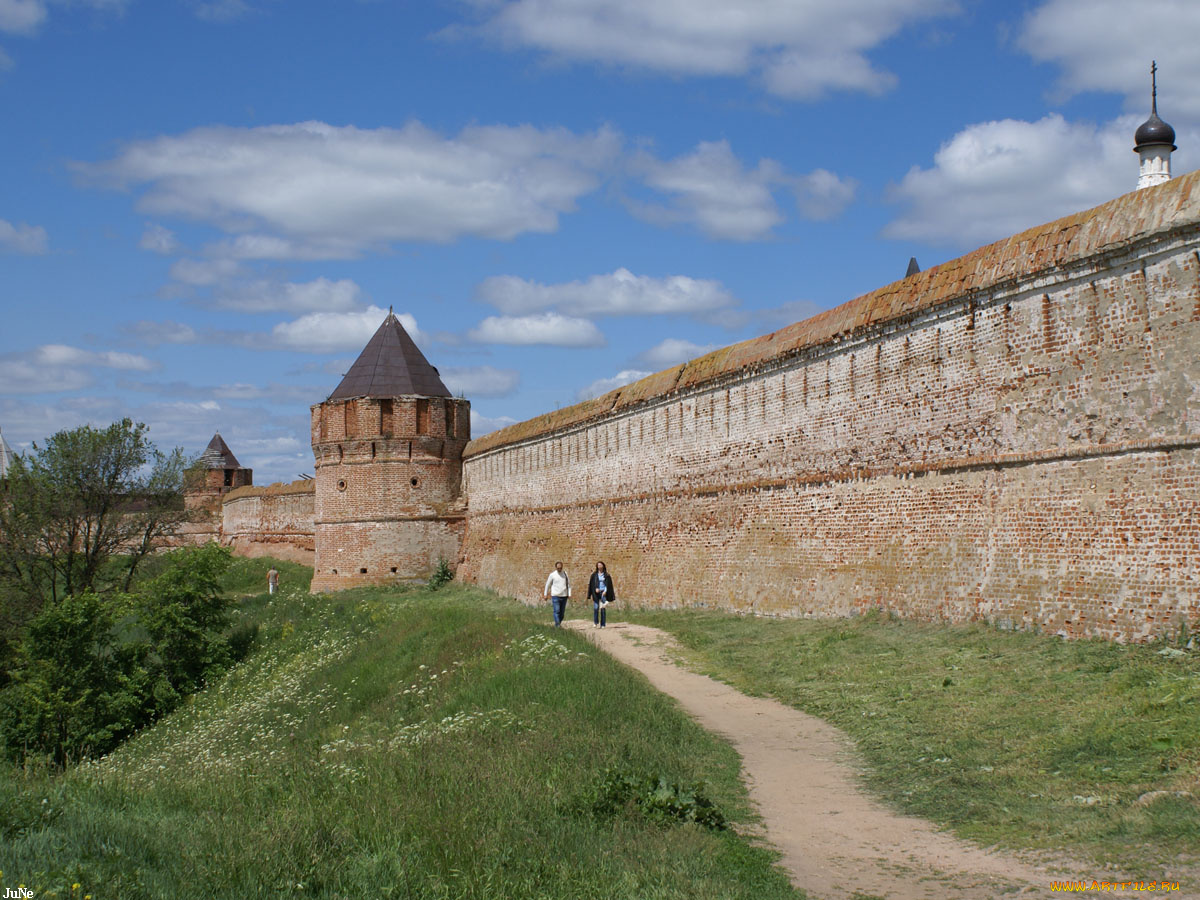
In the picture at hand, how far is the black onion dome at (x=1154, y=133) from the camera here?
18922 millimetres

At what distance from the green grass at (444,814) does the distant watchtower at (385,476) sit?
15669mm

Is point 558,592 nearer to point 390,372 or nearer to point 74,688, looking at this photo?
point 74,688

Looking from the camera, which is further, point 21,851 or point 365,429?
point 365,429

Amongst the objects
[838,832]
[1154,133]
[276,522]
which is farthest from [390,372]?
[838,832]

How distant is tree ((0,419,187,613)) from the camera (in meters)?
27.6

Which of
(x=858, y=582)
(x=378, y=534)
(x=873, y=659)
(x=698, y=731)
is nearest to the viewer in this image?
(x=698, y=731)

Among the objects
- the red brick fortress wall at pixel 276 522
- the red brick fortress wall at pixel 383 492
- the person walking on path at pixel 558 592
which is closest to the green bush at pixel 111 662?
the red brick fortress wall at pixel 383 492

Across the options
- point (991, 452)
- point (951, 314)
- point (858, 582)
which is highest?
point (951, 314)

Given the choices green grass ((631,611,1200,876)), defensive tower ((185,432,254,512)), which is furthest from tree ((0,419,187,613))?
green grass ((631,611,1200,876))

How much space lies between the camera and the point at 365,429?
28.3 m

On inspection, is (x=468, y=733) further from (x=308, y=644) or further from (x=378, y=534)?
(x=378, y=534)

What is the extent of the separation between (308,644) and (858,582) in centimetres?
1300

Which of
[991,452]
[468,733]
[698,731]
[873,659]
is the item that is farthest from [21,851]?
[991,452]

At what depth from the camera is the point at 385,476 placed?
28.0 m
